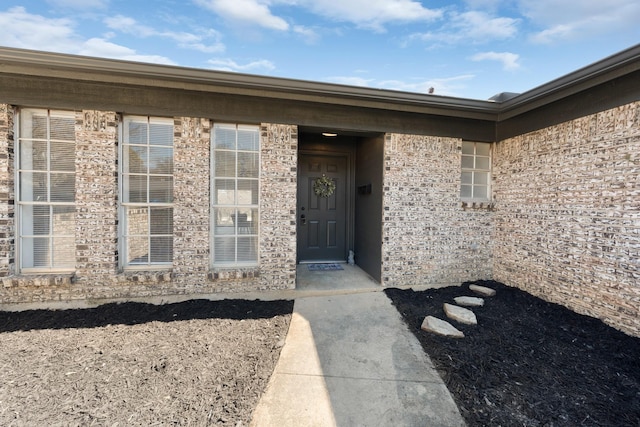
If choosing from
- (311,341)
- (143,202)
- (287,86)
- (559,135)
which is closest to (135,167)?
(143,202)

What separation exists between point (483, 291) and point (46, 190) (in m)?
6.71

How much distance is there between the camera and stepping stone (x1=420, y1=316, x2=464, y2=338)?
10.1 ft

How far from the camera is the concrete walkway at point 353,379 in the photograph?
6.74ft

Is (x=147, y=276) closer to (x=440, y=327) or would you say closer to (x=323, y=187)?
(x=323, y=187)

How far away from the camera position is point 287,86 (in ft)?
12.1

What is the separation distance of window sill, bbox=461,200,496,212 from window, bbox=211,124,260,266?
363 centimetres

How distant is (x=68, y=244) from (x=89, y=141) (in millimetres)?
1498

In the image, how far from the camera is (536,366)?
2.61 m

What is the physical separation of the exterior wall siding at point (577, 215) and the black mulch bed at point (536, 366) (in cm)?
40

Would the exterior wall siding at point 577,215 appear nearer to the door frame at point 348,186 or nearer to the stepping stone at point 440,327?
the stepping stone at point 440,327

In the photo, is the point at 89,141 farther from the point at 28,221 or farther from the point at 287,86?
the point at 287,86

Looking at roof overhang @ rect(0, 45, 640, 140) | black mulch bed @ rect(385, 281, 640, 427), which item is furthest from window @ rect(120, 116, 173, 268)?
black mulch bed @ rect(385, 281, 640, 427)

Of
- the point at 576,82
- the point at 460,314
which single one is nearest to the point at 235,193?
the point at 460,314

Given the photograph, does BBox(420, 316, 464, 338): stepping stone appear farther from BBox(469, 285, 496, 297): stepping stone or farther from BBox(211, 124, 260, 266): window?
BBox(211, 124, 260, 266): window
